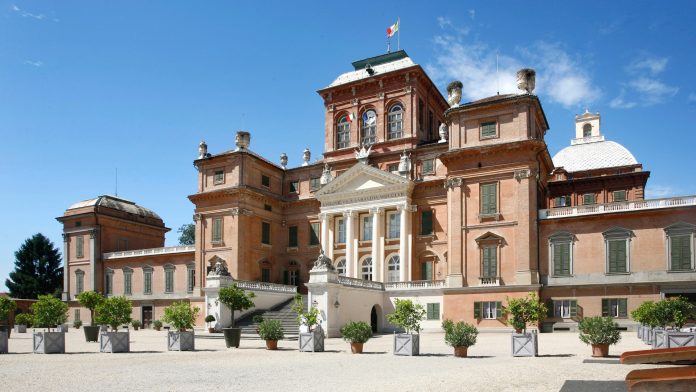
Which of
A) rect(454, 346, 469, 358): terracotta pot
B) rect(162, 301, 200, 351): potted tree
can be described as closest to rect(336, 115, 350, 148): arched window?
rect(162, 301, 200, 351): potted tree

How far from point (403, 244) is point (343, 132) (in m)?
11.6

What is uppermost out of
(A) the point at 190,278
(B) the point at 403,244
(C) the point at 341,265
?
(B) the point at 403,244

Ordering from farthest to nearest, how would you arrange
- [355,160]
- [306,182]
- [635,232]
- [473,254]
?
[306,182]
[355,160]
[473,254]
[635,232]

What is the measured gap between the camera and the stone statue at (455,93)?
133 ft

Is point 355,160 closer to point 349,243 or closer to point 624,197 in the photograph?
point 349,243

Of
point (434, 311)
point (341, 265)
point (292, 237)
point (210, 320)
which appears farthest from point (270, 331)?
point (292, 237)

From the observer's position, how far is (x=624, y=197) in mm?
44406

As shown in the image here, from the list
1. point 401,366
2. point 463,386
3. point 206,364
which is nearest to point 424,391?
point 463,386

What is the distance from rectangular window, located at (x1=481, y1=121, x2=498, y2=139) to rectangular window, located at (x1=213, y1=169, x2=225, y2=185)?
20974mm

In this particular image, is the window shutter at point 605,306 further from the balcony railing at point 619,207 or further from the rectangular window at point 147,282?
the rectangular window at point 147,282

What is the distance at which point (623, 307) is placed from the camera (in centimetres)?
3441

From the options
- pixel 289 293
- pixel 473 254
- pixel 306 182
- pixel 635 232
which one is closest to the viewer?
pixel 635 232

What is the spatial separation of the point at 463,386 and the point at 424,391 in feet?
3.56

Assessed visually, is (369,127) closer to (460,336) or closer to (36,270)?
(460,336)
